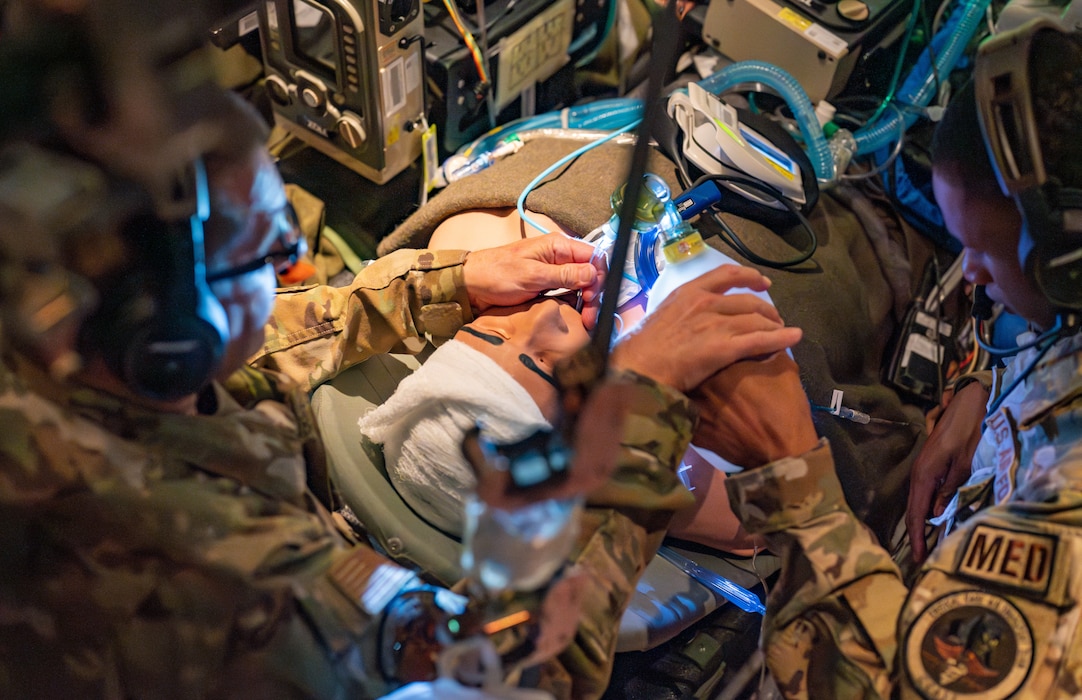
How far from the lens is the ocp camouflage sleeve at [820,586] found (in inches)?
37.0

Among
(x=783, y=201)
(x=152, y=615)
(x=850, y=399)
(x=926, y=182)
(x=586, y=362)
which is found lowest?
(x=850, y=399)

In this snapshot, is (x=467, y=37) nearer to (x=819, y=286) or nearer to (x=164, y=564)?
(x=819, y=286)

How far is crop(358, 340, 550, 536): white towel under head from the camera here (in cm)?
114

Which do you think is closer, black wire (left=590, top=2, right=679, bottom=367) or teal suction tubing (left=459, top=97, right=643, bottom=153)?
black wire (left=590, top=2, right=679, bottom=367)

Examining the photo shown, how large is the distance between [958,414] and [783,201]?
506 millimetres

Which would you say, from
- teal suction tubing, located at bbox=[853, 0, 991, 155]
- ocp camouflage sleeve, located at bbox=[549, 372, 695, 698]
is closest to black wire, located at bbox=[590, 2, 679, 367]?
ocp camouflage sleeve, located at bbox=[549, 372, 695, 698]

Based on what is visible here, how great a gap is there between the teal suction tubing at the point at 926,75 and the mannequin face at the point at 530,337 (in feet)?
3.32

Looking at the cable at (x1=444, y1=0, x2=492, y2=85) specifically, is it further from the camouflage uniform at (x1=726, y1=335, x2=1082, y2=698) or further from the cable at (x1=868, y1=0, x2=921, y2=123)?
the camouflage uniform at (x1=726, y1=335, x2=1082, y2=698)

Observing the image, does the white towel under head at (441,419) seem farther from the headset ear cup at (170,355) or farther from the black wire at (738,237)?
the black wire at (738,237)

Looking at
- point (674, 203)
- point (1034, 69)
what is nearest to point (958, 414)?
point (674, 203)

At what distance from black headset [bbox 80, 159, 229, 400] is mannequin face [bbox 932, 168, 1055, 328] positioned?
0.88 m

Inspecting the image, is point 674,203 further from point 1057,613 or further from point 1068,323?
point 1057,613

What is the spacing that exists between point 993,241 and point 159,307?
0.96 metres

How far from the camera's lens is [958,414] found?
155 centimetres
